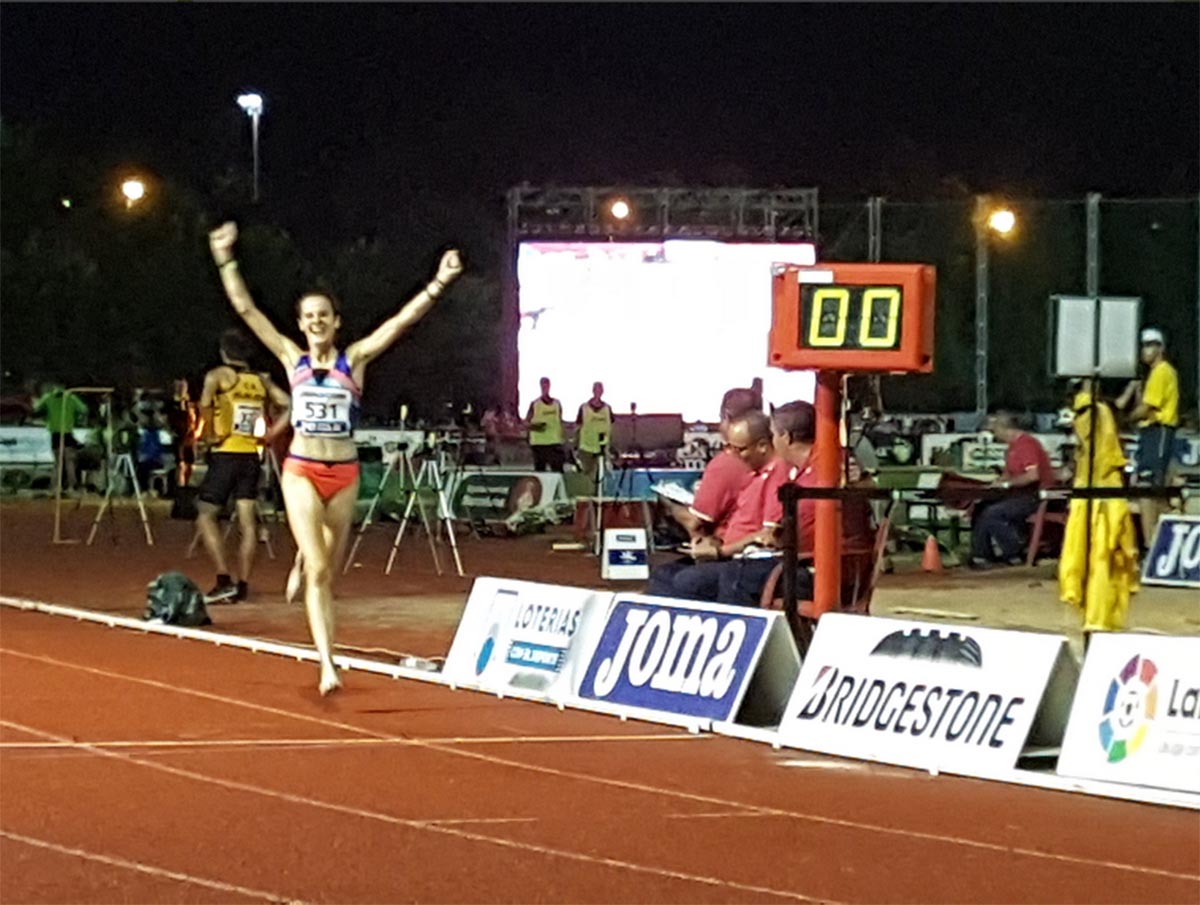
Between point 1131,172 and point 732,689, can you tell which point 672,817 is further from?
point 1131,172

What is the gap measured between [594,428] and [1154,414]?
988 cm

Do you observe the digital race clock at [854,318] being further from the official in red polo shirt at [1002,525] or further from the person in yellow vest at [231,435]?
the official in red polo shirt at [1002,525]

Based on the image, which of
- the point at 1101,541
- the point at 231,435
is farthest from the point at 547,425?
the point at 1101,541

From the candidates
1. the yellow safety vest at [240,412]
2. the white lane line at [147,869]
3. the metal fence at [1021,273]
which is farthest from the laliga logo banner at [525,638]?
the metal fence at [1021,273]

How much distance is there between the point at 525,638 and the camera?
463 inches

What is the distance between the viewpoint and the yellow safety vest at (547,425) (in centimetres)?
2802

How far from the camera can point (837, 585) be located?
35.7 ft

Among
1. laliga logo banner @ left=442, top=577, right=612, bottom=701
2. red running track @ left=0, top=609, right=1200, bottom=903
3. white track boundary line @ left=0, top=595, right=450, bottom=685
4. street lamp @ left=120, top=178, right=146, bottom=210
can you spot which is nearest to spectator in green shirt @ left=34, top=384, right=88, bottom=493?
white track boundary line @ left=0, top=595, right=450, bottom=685

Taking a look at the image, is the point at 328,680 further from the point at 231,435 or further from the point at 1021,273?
the point at 1021,273

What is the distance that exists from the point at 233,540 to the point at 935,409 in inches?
784

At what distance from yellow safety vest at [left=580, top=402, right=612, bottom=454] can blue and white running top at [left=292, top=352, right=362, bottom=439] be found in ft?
50.8

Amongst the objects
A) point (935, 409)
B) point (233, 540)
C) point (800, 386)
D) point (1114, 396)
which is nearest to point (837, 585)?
point (1114, 396)

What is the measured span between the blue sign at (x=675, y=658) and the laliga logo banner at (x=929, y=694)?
1.36 ft

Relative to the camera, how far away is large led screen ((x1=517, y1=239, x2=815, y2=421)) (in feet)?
117
